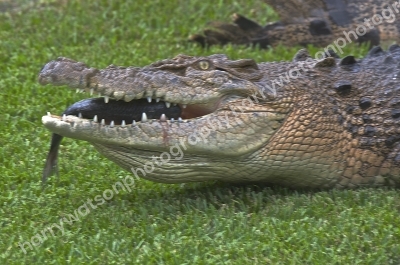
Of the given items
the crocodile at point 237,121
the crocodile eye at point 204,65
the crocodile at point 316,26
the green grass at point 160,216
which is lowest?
the green grass at point 160,216

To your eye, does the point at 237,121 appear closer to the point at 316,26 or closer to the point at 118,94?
the point at 118,94

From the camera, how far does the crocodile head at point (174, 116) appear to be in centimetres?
491

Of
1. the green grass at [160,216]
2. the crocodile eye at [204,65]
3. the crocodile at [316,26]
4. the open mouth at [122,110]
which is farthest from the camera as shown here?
the crocodile at [316,26]

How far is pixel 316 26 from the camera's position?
8.49 meters

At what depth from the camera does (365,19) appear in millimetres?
8438

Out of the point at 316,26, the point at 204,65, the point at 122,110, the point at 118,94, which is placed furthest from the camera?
the point at 316,26

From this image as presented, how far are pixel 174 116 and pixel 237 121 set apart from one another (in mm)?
381

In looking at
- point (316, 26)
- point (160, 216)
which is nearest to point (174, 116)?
point (160, 216)

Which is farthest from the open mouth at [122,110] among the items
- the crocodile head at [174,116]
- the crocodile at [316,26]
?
the crocodile at [316,26]

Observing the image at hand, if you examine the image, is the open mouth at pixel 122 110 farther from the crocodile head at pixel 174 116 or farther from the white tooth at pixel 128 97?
the white tooth at pixel 128 97

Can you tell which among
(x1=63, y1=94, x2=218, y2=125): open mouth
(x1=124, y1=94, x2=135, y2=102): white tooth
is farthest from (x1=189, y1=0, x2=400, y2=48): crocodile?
(x1=124, y1=94, x2=135, y2=102): white tooth

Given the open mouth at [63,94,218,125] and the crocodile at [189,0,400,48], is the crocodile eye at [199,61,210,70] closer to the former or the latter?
the open mouth at [63,94,218,125]

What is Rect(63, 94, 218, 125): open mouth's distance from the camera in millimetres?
4992

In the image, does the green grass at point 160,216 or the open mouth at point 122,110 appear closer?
the green grass at point 160,216
